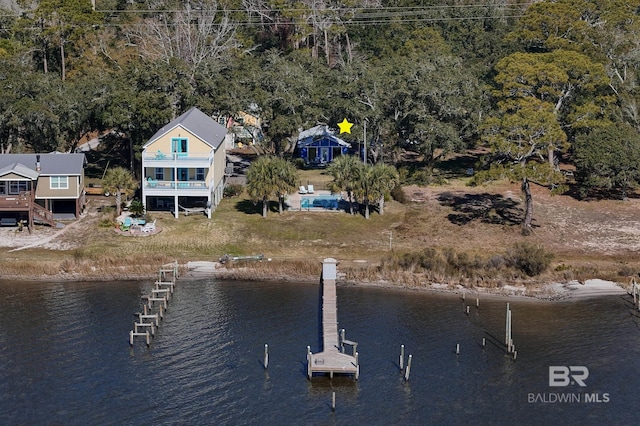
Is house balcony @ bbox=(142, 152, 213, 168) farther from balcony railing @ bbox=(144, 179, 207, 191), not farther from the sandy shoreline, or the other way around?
the sandy shoreline

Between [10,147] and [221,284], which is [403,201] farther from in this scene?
[10,147]

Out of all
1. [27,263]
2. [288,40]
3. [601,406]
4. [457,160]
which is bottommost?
[601,406]

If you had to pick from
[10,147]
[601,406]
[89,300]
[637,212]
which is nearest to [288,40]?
[10,147]

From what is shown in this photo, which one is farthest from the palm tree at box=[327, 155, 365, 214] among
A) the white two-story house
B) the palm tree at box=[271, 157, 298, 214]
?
the white two-story house

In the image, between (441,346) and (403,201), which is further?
(403,201)

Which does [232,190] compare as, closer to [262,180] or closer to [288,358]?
[262,180]

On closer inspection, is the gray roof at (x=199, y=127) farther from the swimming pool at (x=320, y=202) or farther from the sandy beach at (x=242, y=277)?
the sandy beach at (x=242, y=277)

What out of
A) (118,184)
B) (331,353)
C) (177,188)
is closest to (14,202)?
(118,184)
